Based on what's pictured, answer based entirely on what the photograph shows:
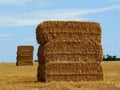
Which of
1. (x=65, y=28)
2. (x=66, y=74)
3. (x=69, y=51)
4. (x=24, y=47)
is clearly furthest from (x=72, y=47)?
(x=24, y=47)

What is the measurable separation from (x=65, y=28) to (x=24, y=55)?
19.0 metres

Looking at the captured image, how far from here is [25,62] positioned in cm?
3753

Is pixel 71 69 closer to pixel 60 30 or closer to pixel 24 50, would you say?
pixel 60 30

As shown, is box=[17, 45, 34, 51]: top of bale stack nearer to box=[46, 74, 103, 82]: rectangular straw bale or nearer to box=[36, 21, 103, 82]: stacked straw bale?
box=[36, 21, 103, 82]: stacked straw bale

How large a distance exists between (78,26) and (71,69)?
5.75 ft

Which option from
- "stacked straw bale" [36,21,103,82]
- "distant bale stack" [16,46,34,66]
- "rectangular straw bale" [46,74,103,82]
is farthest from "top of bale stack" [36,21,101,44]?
"distant bale stack" [16,46,34,66]

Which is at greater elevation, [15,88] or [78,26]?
[78,26]

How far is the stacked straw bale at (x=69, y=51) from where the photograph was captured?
1809cm

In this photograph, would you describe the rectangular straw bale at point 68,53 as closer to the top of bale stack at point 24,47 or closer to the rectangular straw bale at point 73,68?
the rectangular straw bale at point 73,68

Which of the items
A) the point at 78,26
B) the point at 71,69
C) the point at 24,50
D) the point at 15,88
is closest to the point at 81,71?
the point at 71,69

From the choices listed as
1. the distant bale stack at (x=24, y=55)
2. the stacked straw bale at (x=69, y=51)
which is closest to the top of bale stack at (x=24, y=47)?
the distant bale stack at (x=24, y=55)

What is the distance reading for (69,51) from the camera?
18.3 meters

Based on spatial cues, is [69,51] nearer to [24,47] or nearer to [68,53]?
[68,53]

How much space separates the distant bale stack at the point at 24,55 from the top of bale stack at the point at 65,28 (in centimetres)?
1764
